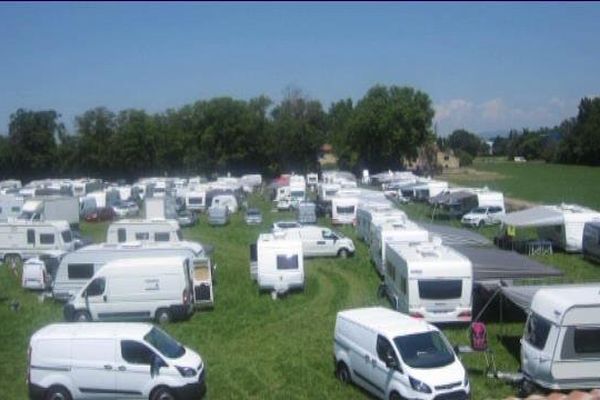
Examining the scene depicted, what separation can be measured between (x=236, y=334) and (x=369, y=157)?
3042 inches

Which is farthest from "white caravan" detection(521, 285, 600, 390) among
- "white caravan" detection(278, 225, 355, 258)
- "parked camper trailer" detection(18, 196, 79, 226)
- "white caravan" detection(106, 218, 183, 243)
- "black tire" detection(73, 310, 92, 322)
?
"parked camper trailer" detection(18, 196, 79, 226)

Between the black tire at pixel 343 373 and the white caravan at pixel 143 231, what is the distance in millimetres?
18718

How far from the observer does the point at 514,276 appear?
19375 millimetres

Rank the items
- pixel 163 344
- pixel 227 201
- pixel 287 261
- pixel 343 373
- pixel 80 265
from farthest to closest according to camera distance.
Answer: pixel 227 201 < pixel 287 261 < pixel 80 265 < pixel 343 373 < pixel 163 344

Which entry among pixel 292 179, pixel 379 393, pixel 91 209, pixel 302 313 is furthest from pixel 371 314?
pixel 292 179

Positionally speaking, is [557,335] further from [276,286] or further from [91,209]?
[91,209]

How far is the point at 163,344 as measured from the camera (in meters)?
14.0

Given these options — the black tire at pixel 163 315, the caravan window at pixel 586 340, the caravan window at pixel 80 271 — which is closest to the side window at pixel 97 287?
the black tire at pixel 163 315

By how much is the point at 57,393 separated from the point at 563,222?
24210 mm

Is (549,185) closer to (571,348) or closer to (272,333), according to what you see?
(272,333)

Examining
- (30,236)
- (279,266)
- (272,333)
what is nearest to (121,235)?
(30,236)

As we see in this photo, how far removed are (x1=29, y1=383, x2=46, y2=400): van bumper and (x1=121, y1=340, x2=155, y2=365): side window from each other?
1.63m

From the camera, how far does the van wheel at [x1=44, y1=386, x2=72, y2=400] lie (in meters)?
13.2

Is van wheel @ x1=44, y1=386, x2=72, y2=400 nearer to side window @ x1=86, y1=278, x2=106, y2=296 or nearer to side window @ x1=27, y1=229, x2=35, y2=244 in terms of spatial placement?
side window @ x1=86, y1=278, x2=106, y2=296
